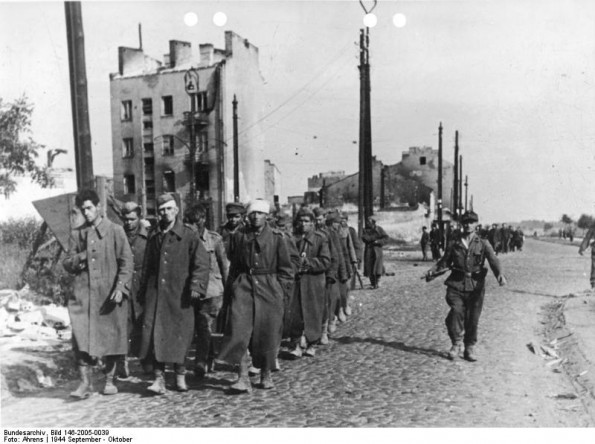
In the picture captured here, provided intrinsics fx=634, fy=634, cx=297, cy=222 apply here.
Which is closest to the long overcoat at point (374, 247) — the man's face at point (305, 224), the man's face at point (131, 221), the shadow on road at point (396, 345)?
the shadow on road at point (396, 345)

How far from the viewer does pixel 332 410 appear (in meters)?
5.32

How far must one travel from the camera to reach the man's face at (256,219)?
614 centimetres

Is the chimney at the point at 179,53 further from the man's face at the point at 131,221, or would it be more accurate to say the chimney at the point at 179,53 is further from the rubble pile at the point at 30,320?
the man's face at the point at 131,221

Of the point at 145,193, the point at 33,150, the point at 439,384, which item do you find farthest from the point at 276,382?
the point at 145,193

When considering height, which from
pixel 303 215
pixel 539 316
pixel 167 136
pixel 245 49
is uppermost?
pixel 245 49

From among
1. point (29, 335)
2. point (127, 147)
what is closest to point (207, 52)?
point (127, 147)

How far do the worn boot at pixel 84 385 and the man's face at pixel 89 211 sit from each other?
4.41 ft

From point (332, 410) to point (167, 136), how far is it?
41864mm

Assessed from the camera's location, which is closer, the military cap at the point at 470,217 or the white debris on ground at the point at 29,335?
the white debris on ground at the point at 29,335

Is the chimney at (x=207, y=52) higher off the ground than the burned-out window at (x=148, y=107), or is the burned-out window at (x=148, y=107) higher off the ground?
the chimney at (x=207, y=52)

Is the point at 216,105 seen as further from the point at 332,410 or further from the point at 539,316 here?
the point at 332,410

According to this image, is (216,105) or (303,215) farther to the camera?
(216,105)

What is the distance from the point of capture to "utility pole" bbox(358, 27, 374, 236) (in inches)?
789

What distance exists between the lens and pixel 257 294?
6020 mm
